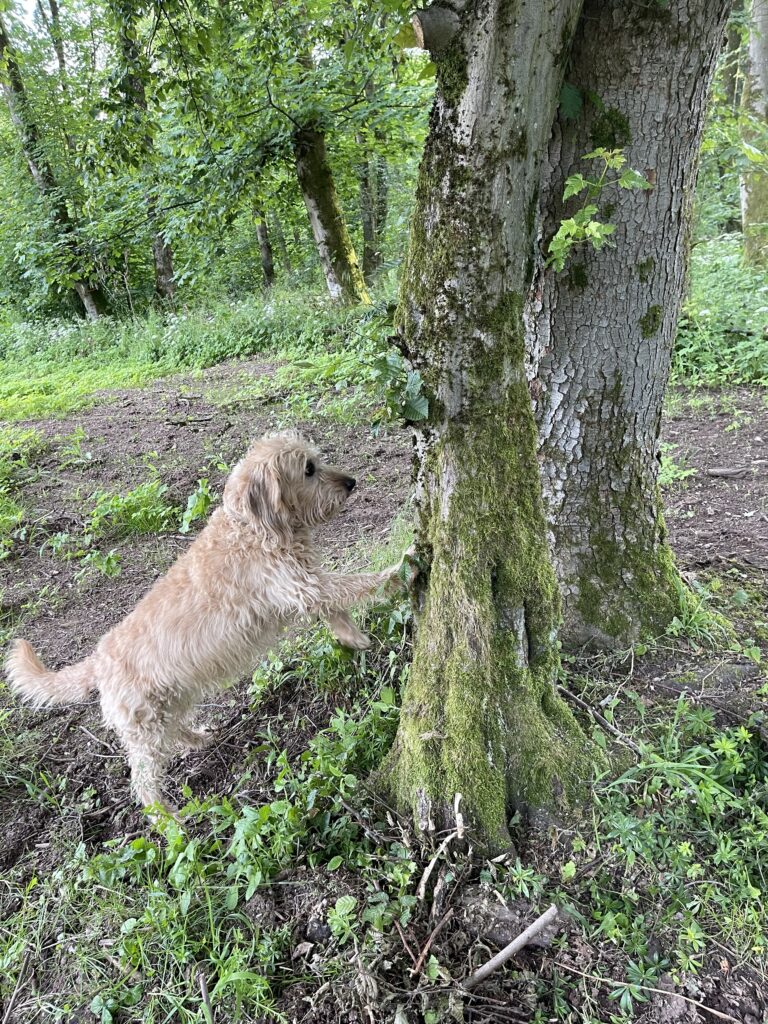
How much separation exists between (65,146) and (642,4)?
54.1 feet

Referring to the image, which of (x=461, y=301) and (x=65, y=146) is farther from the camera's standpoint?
(x=65, y=146)

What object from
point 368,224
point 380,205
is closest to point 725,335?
point 368,224

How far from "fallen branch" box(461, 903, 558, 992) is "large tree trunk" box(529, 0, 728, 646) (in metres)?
1.34

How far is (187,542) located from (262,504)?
2626 millimetres

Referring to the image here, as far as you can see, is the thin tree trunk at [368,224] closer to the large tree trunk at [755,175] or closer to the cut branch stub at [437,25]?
the large tree trunk at [755,175]

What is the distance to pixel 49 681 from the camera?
3.28 m

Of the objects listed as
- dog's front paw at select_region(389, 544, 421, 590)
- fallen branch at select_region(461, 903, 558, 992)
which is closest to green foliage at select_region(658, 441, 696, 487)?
dog's front paw at select_region(389, 544, 421, 590)

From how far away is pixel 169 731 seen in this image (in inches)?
123

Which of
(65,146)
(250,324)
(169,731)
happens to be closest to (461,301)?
(169,731)

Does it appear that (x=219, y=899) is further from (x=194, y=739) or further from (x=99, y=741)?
(x=99, y=741)

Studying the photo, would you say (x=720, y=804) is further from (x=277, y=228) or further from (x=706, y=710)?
(x=277, y=228)

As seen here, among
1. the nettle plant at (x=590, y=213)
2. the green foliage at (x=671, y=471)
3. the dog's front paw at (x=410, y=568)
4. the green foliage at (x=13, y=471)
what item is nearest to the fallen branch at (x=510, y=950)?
the dog's front paw at (x=410, y=568)

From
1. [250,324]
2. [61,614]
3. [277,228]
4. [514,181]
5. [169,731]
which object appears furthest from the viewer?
[277,228]

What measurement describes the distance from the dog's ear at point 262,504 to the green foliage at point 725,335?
5653 millimetres
